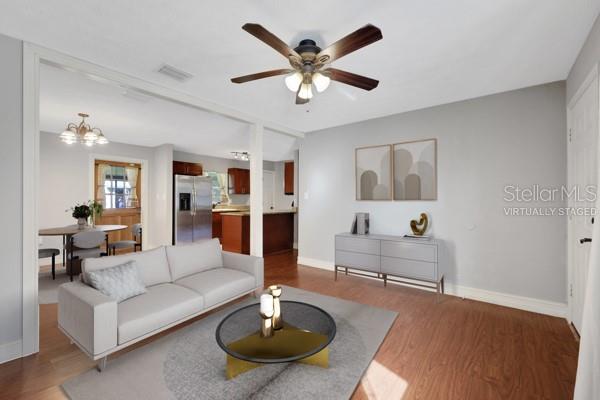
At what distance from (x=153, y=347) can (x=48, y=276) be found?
324 cm

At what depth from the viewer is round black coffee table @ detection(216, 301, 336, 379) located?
165 centimetres

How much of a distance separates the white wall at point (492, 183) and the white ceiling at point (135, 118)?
2580mm

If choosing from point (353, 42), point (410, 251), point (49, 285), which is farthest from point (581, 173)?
point (49, 285)

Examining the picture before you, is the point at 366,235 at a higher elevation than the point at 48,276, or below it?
higher

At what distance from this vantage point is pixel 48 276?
4047mm

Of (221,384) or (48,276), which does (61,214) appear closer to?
(48,276)

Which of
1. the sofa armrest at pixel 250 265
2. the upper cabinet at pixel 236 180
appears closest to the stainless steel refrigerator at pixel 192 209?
the upper cabinet at pixel 236 180

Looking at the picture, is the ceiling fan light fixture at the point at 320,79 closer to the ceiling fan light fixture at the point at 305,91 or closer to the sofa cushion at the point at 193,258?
the ceiling fan light fixture at the point at 305,91

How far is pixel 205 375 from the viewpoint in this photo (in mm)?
1838

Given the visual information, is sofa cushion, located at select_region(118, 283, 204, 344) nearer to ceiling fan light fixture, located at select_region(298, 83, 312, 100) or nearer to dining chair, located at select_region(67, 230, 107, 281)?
dining chair, located at select_region(67, 230, 107, 281)

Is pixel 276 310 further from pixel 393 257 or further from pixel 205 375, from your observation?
pixel 393 257

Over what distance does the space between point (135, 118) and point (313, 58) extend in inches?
136

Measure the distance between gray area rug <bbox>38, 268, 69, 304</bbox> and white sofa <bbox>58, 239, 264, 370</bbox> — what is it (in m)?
1.43

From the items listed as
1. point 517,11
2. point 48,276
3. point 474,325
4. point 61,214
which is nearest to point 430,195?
point 474,325
